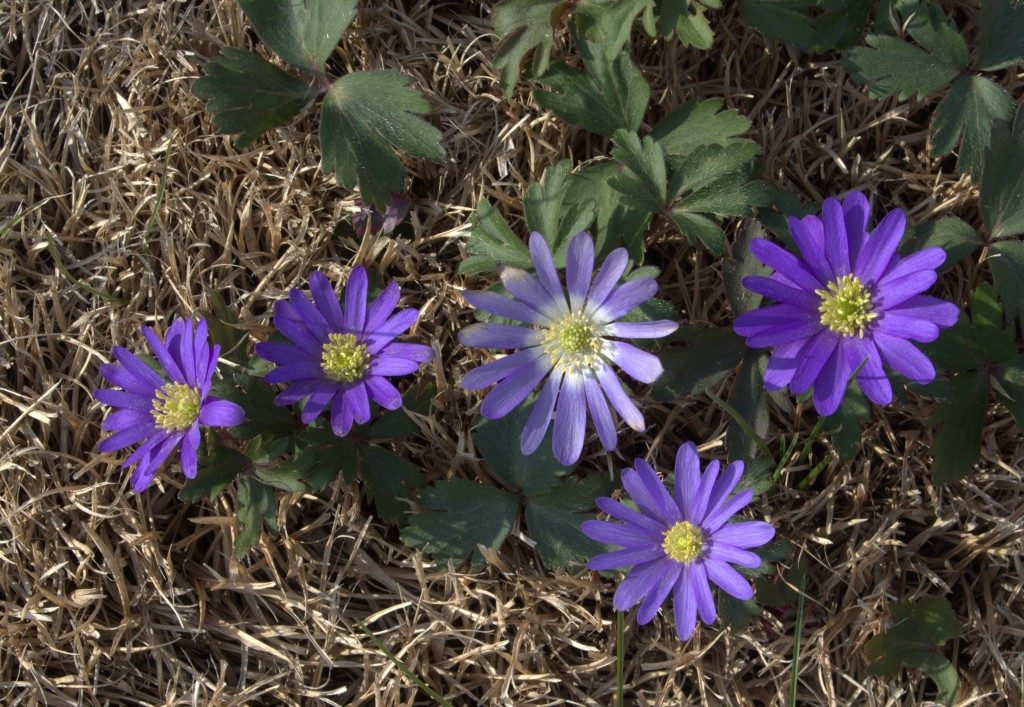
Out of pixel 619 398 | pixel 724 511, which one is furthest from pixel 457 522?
pixel 724 511

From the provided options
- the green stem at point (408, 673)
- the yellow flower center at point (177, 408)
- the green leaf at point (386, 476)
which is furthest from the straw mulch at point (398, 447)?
the yellow flower center at point (177, 408)

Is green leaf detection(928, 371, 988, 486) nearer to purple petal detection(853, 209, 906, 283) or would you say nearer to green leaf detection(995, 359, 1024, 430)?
green leaf detection(995, 359, 1024, 430)

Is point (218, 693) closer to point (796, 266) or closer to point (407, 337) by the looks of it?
point (407, 337)

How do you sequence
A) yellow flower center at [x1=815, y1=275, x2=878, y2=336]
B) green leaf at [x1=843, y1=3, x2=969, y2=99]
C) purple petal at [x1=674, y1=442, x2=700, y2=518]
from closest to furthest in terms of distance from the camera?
yellow flower center at [x1=815, y1=275, x2=878, y2=336] → purple petal at [x1=674, y1=442, x2=700, y2=518] → green leaf at [x1=843, y1=3, x2=969, y2=99]

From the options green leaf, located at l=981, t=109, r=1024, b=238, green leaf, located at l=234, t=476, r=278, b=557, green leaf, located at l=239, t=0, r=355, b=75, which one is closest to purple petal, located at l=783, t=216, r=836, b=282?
green leaf, located at l=981, t=109, r=1024, b=238

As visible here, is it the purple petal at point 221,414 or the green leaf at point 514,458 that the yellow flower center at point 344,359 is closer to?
the purple petal at point 221,414
